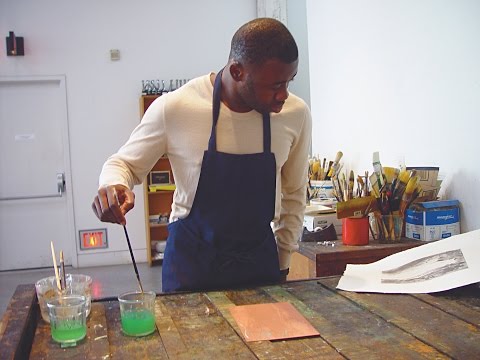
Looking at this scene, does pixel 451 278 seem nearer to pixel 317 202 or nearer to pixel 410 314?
pixel 410 314

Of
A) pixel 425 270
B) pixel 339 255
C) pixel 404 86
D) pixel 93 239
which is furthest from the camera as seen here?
pixel 93 239

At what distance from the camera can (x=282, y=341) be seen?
3.37ft

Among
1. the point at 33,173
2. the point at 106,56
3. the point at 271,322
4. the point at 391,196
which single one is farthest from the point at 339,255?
the point at 33,173

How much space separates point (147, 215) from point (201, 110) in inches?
141

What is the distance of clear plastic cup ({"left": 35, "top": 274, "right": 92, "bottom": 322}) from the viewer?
3.87 feet

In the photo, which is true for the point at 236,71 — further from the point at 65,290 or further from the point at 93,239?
the point at 93,239

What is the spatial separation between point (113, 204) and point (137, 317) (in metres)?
0.29

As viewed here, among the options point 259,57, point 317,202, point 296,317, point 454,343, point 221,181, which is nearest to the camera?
point 454,343

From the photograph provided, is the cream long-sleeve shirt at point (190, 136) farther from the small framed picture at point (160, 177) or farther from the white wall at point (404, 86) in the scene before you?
the small framed picture at point (160, 177)

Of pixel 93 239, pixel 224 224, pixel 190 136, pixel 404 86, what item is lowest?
pixel 93 239

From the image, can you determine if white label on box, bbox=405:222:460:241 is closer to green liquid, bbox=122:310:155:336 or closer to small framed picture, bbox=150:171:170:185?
green liquid, bbox=122:310:155:336

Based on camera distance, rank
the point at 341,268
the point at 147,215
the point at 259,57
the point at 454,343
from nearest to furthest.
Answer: the point at 454,343 < the point at 259,57 < the point at 341,268 < the point at 147,215

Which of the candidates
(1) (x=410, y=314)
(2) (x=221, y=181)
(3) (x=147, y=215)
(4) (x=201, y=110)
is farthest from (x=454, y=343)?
(3) (x=147, y=215)

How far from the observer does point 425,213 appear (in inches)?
80.2
